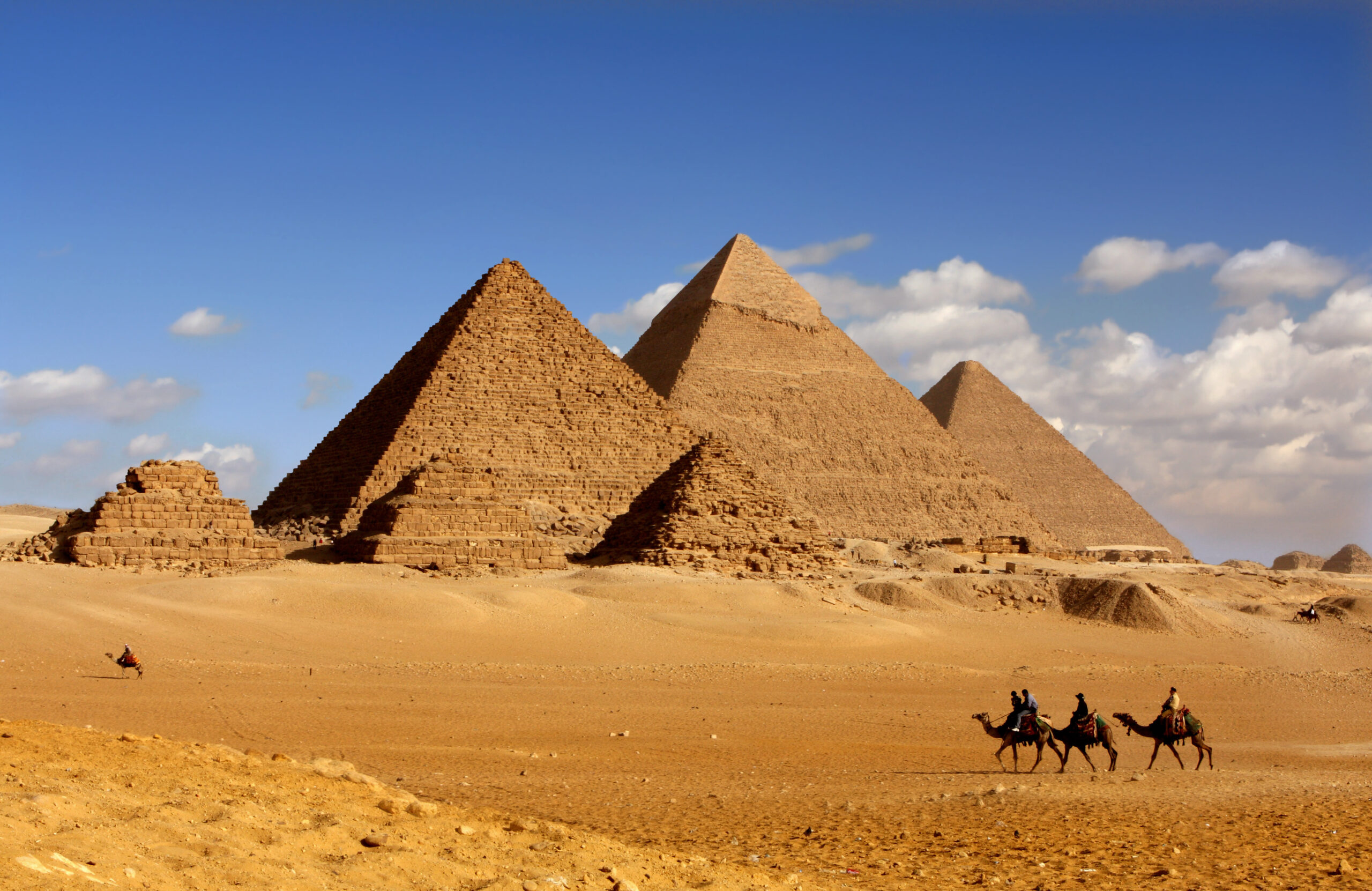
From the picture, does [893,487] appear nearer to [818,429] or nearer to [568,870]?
[818,429]

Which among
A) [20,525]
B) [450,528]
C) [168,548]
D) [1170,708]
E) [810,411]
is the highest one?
[810,411]

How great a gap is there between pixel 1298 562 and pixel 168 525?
81263mm

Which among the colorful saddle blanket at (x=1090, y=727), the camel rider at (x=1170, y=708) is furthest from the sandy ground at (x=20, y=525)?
the camel rider at (x=1170, y=708)

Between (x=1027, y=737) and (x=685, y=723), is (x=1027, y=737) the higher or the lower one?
the higher one

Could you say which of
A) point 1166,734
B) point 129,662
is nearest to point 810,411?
point 129,662

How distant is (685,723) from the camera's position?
38.1ft

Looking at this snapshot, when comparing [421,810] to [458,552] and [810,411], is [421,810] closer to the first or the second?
[458,552]

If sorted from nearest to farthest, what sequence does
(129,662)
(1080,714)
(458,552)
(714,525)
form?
(1080,714), (129,662), (458,552), (714,525)

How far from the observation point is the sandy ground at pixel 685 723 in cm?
624

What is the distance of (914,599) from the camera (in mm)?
25016

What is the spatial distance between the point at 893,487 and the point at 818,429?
4.21 m

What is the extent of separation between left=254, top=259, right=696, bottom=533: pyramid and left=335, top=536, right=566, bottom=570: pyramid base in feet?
26.4

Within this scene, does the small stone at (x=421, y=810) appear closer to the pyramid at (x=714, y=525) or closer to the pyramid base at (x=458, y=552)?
the pyramid base at (x=458, y=552)

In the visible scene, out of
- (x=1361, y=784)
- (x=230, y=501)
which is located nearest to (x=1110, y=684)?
(x=1361, y=784)
